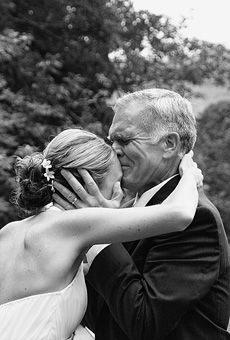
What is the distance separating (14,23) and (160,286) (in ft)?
26.3

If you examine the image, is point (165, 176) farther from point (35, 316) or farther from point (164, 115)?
point (35, 316)

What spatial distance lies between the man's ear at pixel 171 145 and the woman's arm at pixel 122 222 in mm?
577

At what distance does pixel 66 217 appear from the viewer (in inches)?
135

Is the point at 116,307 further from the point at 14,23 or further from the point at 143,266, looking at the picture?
the point at 14,23

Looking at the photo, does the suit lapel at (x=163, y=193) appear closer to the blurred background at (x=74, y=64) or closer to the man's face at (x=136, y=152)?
the man's face at (x=136, y=152)

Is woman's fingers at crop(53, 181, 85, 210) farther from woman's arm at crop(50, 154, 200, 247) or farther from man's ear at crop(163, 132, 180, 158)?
man's ear at crop(163, 132, 180, 158)

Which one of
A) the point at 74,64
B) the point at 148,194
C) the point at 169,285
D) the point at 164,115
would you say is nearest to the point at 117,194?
the point at 148,194

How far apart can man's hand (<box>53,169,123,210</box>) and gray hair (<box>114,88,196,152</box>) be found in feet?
1.62

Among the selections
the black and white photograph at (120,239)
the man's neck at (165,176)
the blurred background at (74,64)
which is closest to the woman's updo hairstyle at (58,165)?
the black and white photograph at (120,239)

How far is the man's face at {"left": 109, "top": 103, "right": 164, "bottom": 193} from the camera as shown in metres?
3.97

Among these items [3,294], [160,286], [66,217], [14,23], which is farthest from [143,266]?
[14,23]

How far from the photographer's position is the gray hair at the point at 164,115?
13.0 ft

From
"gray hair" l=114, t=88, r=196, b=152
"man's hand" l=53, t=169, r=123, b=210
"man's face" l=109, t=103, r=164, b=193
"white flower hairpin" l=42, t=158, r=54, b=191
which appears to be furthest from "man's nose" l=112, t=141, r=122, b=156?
"white flower hairpin" l=42, t=158, r=54, b=191

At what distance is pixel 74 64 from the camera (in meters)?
11.1
